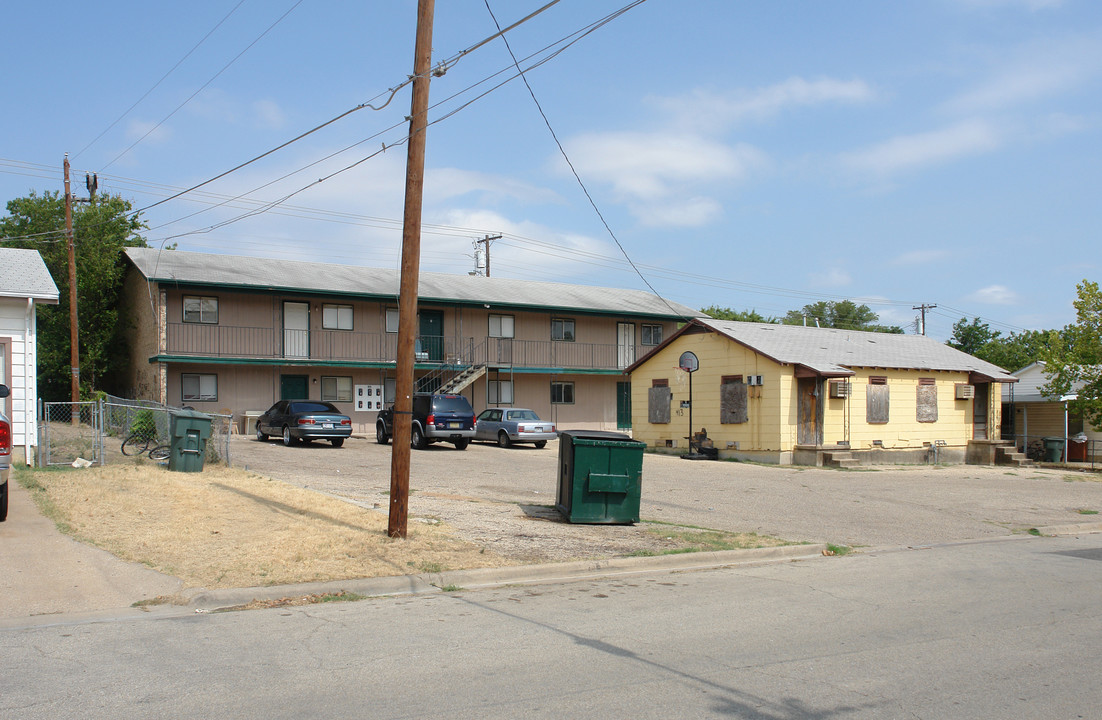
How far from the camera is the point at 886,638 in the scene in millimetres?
6852

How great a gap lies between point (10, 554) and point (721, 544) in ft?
26.7

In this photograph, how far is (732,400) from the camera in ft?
89.6

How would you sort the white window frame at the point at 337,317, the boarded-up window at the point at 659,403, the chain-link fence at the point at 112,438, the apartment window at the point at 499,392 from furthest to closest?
the apartment window at the point at 499,392
the white window frame at the point at 337,317
the boarded-up window at the point at 659,403
the chain-link fence at the point at 112,438

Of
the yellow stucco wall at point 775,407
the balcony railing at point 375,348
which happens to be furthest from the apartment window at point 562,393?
the yellow stucco wall at point 775,407

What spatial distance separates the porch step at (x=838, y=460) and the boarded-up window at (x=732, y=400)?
2.63 meters

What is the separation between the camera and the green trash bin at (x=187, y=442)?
653 inches

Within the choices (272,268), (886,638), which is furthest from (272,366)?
(886,638)

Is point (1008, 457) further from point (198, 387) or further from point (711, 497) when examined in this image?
point (198, 387)

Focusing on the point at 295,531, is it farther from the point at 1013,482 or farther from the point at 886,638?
the point at 1013,482

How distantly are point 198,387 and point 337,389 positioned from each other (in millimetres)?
5342

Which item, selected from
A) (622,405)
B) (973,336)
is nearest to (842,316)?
(973,336)

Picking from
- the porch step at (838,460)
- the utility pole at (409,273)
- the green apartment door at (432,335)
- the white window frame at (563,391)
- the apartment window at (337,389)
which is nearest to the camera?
the utility pole at (409,273)

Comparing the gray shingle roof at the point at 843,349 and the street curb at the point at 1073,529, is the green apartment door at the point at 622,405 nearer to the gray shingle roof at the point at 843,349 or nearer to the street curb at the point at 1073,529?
the gray shingle roof at the point at 843,349

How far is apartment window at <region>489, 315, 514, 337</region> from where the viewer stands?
38531mm
